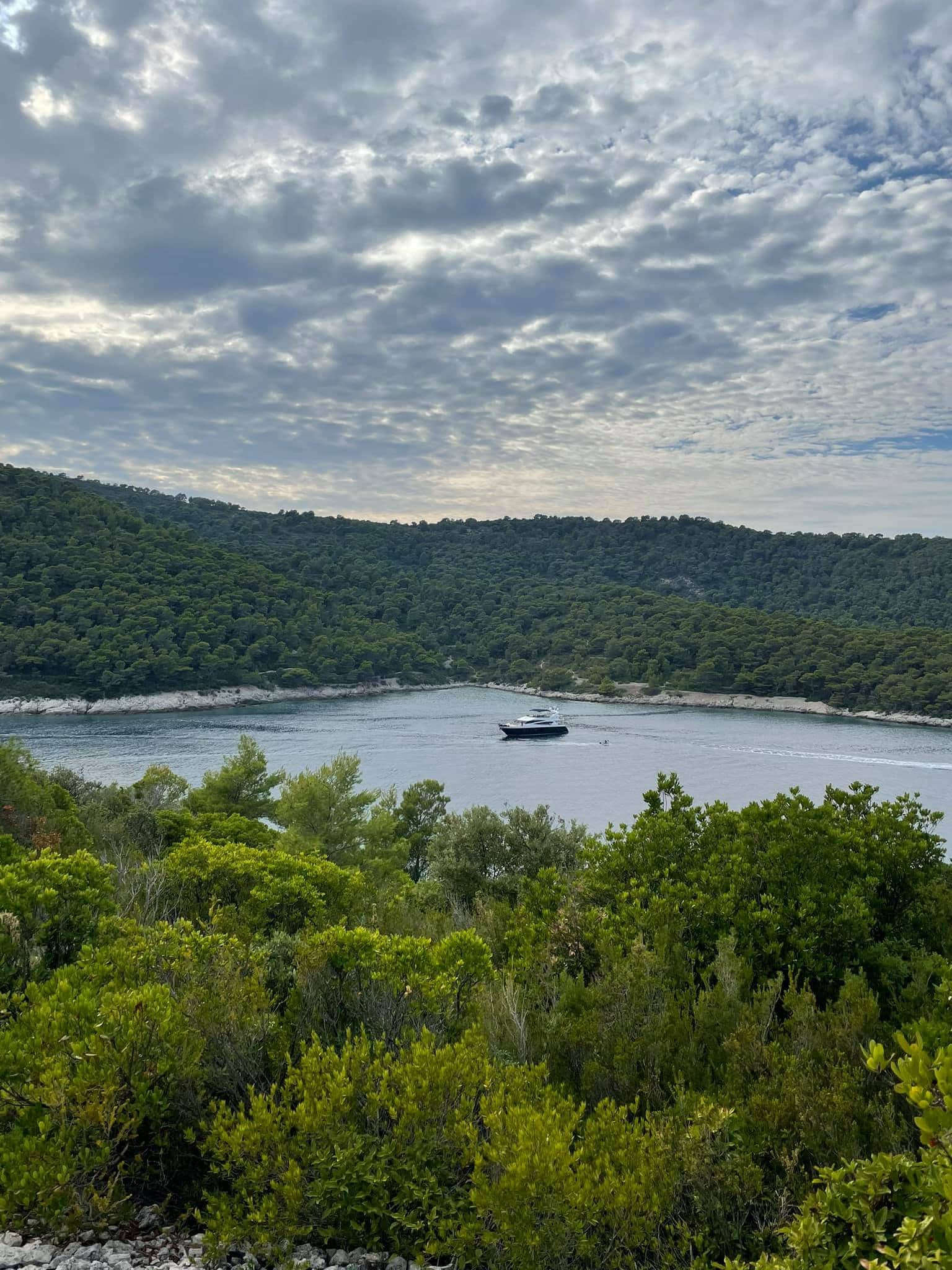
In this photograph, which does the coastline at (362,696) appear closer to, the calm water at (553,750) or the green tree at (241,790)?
the calm water at (553,750)

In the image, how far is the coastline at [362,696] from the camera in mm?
80438

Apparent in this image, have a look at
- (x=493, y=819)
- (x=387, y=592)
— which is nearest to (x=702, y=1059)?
(x=493, y=819)

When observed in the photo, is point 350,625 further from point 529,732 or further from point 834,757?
point 834,757

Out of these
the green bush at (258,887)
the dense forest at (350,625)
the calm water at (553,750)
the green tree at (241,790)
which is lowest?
the calm water at (553,750)

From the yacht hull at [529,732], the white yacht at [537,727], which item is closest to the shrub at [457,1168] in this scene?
the yacht hull at [529,732]

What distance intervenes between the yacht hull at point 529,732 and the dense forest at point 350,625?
32.9 metres

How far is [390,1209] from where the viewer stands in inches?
197

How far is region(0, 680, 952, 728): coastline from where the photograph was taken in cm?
8044

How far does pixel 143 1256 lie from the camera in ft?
16.3

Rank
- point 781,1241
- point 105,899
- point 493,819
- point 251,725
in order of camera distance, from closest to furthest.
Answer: point 781,1241, point 105,899, point 493,819, point 251,725

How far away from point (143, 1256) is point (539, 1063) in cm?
313

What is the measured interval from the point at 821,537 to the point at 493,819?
156 m

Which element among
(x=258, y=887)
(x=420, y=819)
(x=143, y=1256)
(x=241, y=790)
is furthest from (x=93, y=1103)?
(x=420, y=819)

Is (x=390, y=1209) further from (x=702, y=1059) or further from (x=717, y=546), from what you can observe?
(x=717, y=546)
